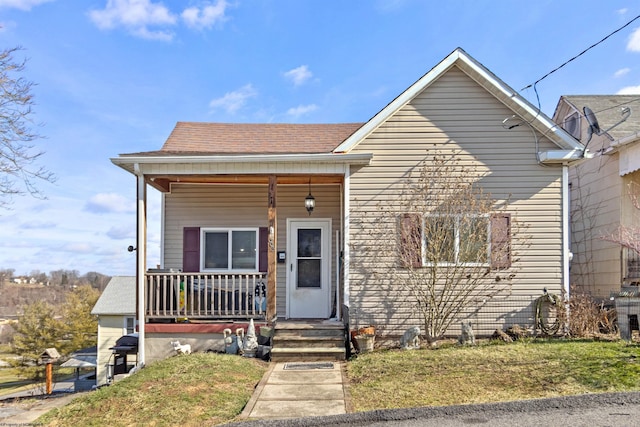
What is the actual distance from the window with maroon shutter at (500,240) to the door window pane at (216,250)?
538cm

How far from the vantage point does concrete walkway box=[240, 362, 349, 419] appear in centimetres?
526

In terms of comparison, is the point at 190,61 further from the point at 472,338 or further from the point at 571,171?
the point at 571,171

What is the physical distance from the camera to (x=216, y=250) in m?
10.5

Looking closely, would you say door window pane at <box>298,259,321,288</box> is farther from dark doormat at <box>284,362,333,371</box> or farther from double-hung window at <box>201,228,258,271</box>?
dark doormat at <box>284,362,333,371</box>

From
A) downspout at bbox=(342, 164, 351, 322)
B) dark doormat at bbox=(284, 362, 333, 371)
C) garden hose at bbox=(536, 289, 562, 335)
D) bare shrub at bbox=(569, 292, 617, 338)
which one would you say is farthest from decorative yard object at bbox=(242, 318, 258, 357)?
bare shrub at bbox=(569, 292, 617, 338)

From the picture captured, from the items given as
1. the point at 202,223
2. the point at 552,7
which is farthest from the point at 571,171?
the point at 202,223

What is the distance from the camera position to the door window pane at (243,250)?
10.5 meters

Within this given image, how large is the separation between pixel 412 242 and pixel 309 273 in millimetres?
2534

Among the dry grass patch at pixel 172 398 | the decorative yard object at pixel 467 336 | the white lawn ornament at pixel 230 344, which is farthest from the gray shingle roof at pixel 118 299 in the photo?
the decorative yard object at pixel 467 336

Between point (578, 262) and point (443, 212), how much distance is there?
194 inches

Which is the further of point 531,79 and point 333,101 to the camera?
point 333,101

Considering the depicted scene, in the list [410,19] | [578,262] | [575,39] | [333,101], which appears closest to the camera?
[575,39]

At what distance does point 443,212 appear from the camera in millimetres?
8828

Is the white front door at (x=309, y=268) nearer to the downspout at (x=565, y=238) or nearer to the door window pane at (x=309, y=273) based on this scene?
the door window pane at (x=309, y=273)
